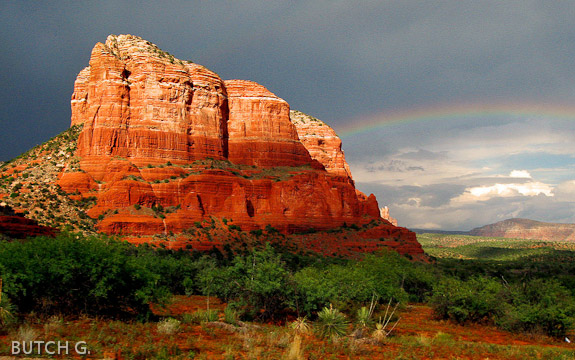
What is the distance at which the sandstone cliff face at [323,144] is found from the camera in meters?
134

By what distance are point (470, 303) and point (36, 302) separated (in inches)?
965

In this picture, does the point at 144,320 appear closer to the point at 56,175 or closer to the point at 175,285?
the point at 175,285

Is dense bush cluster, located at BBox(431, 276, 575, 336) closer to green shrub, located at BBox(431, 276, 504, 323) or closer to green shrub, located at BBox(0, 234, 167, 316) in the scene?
green shrub, located at BBox(431, 276, 504, 323)

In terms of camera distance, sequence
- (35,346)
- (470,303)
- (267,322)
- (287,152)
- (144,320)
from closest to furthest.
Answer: (35,346), (144,320), (267,322), (470,303), (287,152)

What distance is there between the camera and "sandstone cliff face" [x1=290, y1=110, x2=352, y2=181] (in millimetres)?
134250

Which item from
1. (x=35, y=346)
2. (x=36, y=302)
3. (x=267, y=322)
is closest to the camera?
(x=35, y=346)

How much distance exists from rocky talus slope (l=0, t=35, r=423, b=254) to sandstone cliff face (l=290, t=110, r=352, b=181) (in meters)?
37.4

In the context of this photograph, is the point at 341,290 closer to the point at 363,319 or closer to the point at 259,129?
the point at 363,319

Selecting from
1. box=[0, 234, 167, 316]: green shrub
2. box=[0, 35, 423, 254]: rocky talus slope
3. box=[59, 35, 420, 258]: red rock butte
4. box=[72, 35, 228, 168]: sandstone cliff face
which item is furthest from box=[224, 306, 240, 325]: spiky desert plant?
box=[72, 35, 228, 168]: sandstone cliff face

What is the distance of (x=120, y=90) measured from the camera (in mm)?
75875

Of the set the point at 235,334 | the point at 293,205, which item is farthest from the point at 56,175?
the point at 235,334

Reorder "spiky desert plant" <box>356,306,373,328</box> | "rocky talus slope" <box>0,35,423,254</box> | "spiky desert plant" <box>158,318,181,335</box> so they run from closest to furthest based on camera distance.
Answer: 1. "spiky desert plant" <box>158,318,181,335</box>
2. "spiky desert plant" <box>356,306,373,328</box>
3. "rocky talus slope" <box>0,35,423,254</box>

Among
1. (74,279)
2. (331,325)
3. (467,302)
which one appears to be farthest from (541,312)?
(74,279)

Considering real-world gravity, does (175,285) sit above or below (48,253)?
below
